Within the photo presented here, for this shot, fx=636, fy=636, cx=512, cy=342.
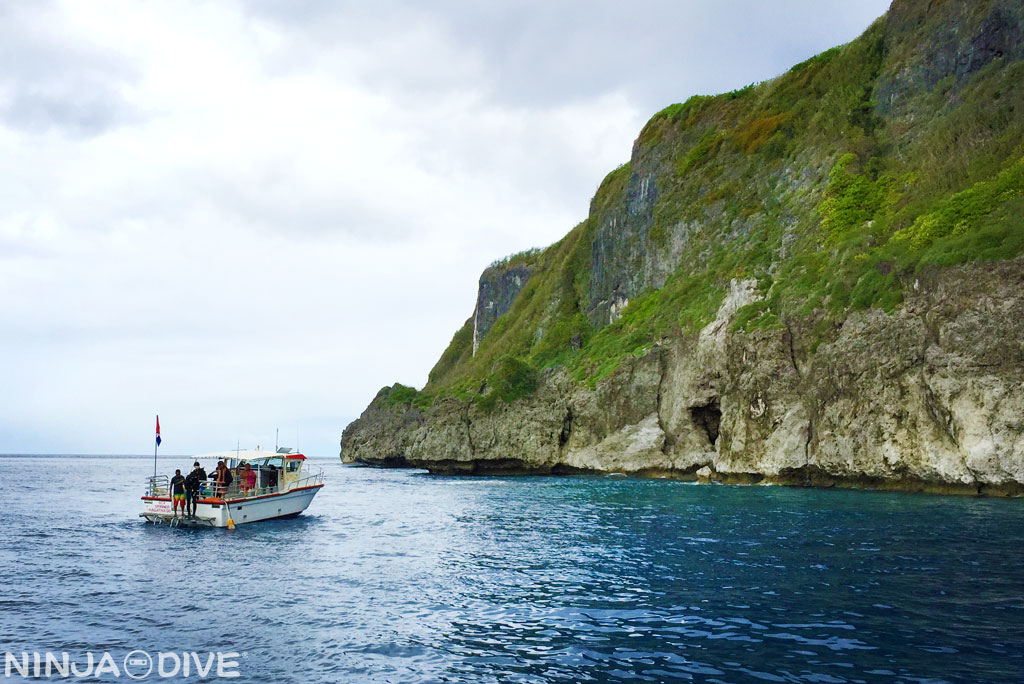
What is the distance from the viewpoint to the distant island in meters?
42.2

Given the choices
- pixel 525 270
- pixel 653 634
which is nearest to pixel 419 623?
pixel 653 634

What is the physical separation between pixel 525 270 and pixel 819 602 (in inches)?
6008

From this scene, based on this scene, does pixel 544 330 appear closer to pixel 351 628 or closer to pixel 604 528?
pixel 604 528

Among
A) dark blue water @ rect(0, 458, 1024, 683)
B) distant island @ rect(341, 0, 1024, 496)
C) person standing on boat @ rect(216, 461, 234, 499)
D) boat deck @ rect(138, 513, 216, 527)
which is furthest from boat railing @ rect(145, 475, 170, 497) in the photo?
distant island @ rect(341, 0, 1024, 496)

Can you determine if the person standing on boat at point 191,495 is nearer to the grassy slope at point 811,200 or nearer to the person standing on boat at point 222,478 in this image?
the person standing on boat at point 222,478

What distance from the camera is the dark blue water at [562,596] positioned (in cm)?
1235

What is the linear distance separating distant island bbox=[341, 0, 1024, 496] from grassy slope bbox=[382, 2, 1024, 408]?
0.26 meters

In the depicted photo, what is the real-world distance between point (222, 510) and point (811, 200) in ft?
213

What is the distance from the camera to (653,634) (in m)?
13.9

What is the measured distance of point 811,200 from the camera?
229ft

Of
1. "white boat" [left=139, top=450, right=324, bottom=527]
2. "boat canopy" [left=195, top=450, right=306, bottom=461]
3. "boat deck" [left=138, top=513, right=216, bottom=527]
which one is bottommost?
"boat deck" [left=138, top=513, right=216, bottom=527]

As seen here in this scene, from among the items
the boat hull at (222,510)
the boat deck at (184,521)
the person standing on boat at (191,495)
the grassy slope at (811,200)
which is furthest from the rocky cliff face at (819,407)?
the person standing on boat at (191,495)

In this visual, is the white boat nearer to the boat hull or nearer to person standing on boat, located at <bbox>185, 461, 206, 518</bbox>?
the boat hull

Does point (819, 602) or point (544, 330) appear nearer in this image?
point (819, 602)
